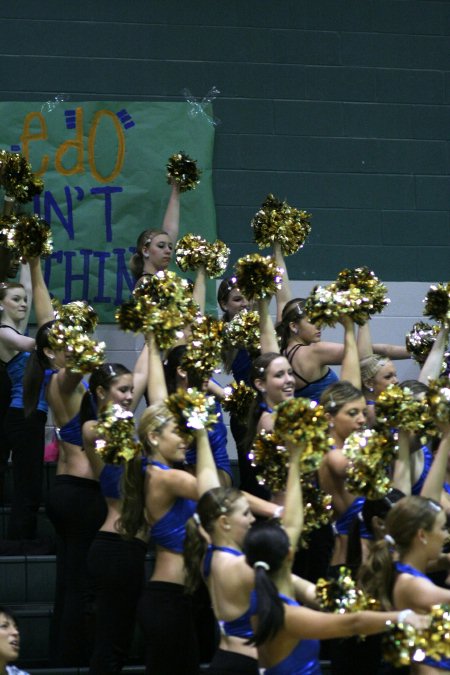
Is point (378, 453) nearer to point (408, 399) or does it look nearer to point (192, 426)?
point (408, 399)

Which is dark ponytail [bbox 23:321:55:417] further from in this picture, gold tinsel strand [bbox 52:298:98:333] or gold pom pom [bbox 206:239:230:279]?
gold pom pom [bbox 206:239:230:279]

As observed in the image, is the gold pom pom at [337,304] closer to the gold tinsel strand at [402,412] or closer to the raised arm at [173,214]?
the gold tinsel strand at [402,412]

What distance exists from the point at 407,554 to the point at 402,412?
2.26 ft

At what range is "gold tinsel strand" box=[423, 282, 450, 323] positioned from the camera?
5.46m

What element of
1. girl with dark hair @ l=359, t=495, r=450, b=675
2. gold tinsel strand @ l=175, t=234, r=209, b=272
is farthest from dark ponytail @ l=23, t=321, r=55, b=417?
girl with dark hair @ l=359, t=495, r=450, b=675

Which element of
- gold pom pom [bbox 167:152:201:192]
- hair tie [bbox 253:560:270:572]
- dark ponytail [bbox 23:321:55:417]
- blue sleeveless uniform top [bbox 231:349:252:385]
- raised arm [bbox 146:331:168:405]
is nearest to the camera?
hair tie [bbox 253:560:270:572]

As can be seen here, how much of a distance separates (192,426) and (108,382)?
97 cm

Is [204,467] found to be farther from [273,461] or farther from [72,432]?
[72,432]

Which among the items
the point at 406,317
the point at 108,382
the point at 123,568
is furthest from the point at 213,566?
the point at 406,317

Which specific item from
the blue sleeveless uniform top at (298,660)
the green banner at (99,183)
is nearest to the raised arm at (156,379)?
the blue sleeveless uniform top at (298,660)

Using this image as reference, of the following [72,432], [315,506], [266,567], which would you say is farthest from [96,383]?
[266,567]

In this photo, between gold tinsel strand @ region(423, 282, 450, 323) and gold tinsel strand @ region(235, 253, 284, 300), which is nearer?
gold tinsel strand @ region(423, 282, 450, 323)

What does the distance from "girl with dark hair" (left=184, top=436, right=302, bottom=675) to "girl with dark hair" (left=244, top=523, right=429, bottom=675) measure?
0.18m

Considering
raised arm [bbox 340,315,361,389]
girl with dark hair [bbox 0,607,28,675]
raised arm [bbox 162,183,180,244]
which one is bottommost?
girl with dark hair [bbox 0,607,28,675]
